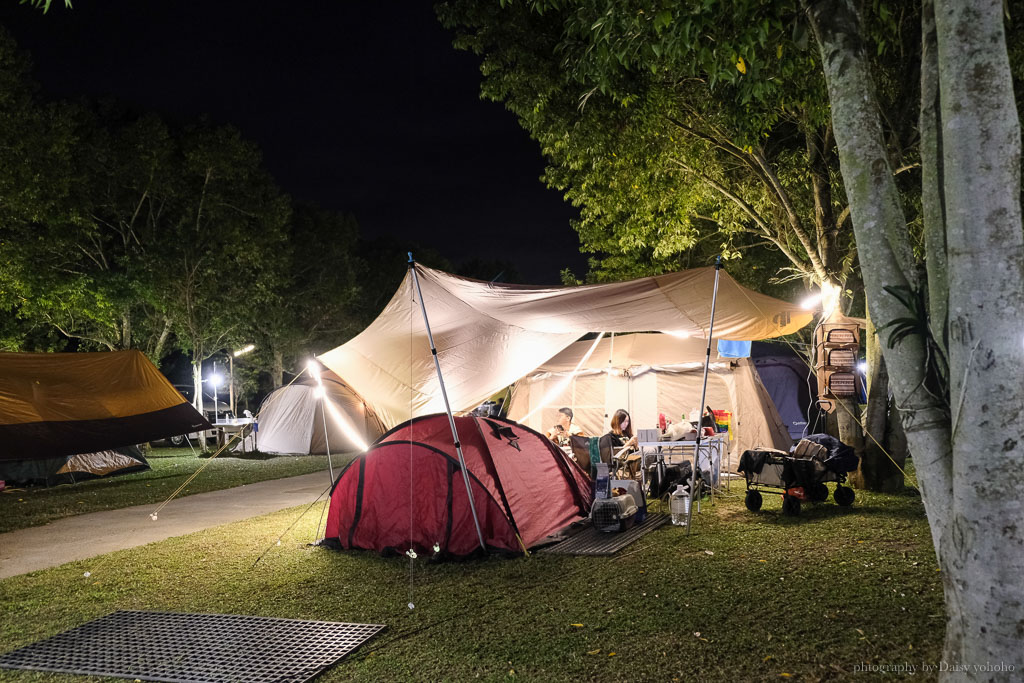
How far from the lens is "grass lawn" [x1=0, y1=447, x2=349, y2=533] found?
976 centimetres

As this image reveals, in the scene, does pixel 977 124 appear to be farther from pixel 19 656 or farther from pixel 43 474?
pixel 43 474

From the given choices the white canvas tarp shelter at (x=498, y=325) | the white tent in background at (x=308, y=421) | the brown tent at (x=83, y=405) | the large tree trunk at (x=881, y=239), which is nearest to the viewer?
the large tree trunk at (x=881, y=239)

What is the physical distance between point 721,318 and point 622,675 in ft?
15.7

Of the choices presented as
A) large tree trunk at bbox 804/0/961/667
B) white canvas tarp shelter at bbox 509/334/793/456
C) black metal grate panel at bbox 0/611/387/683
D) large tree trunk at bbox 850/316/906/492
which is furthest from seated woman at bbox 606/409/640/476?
large tree trunk at bbox 804/0/961/667

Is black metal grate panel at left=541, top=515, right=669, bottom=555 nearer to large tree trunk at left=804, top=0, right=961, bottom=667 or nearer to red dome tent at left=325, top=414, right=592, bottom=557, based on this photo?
red dome tent at left=325, top=414, right=592, bottom=557

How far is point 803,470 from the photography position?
26.3 feet

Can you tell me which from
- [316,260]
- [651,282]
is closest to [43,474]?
[651,282]

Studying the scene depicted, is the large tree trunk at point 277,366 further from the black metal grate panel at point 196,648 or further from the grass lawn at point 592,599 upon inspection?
the black metal grate panel at point 196,648

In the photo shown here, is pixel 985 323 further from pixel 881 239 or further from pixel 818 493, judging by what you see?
pixel 818 493

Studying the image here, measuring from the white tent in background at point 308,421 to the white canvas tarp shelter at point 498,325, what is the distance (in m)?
9.59

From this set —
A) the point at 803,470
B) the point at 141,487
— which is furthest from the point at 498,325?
the point at 141,487

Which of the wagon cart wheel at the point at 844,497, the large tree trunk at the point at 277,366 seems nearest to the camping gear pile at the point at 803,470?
the wagon cart wheel at the point at 844,497

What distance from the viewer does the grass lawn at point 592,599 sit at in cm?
388

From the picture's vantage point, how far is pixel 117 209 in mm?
19469
